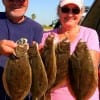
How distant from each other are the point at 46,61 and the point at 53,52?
11 centimetres

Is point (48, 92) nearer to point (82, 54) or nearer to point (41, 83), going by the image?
point (41, 83)

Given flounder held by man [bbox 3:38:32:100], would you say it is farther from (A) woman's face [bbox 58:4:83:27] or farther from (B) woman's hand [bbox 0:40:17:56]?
(A) woman's face [bbox 58:4:83:27]

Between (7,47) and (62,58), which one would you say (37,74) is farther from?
(7,47)

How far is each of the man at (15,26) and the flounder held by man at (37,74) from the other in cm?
77

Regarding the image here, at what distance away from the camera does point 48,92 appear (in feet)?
14.8

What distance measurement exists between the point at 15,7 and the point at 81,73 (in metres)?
1.14

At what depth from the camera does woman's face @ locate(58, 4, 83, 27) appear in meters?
5.14

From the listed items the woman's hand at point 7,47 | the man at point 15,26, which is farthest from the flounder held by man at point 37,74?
the man at point 15,26

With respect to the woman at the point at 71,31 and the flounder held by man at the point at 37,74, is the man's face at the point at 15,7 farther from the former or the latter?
the flounder held by man at the point at 37,74

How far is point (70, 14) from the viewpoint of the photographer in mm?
5094

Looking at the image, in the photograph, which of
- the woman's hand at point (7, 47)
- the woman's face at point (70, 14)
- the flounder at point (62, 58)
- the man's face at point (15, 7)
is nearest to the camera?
the woman's hand at point (7, 47)

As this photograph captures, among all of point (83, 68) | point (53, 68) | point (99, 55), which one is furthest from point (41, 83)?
point (99, 55)

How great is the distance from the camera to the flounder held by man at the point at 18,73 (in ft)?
13.8

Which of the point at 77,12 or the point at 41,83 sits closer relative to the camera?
the point at 41,83
